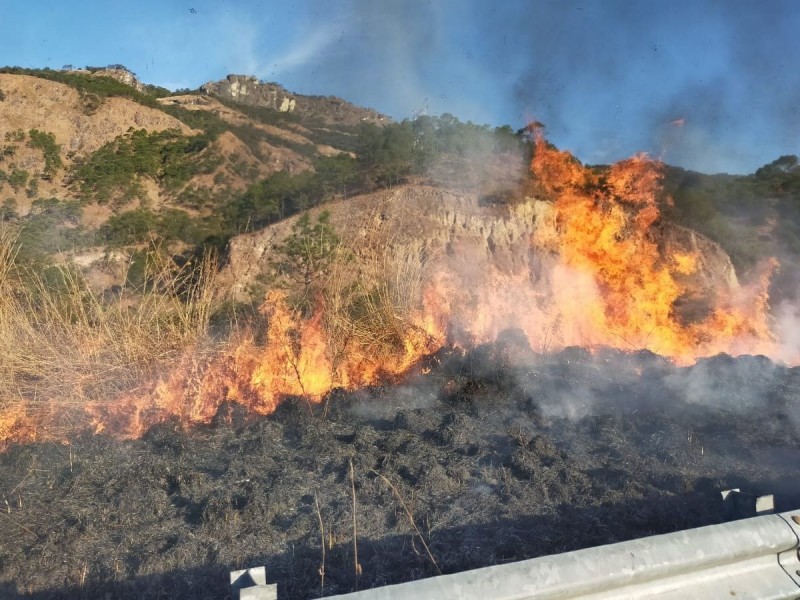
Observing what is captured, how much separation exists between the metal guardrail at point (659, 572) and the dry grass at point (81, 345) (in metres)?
5.24

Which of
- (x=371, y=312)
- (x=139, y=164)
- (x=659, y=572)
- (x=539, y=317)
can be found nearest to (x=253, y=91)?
(x=139, y=164)

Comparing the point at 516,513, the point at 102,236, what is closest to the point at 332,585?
the point at 516,513

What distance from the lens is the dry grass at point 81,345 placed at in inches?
261

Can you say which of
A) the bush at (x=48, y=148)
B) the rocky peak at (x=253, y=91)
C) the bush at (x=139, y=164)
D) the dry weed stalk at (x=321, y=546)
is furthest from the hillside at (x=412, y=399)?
the rocky peak at (x=253, y=91)

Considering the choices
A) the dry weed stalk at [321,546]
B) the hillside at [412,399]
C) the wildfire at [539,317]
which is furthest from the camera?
the wildfire at [539,317]

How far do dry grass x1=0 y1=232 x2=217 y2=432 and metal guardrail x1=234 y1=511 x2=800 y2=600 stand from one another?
524 cm

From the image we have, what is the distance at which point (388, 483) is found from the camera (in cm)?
472

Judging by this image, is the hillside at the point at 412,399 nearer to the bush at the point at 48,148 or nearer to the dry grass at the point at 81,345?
the dry grass at the point at 81,345

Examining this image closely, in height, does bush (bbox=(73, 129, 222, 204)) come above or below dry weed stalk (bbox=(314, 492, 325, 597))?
above

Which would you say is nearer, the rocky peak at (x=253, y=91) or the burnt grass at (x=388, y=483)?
the burnt grass at (x=388, y=483)

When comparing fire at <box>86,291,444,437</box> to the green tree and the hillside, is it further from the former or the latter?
the green tree

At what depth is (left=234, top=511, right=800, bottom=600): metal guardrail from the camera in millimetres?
2885

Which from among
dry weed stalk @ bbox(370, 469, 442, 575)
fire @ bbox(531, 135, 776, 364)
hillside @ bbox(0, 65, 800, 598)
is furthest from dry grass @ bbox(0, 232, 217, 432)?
fire @ bbox(531, 135, 776, 364)

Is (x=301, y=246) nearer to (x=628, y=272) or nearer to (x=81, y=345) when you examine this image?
(x=628, y=272)
